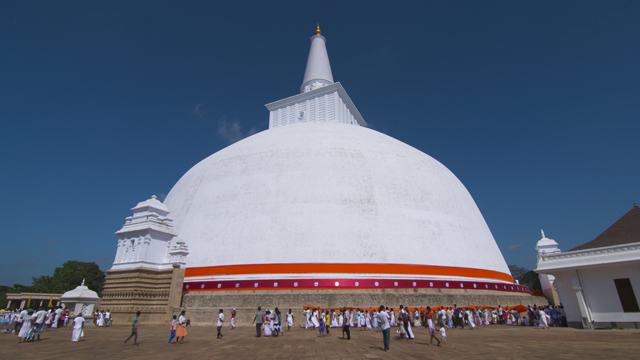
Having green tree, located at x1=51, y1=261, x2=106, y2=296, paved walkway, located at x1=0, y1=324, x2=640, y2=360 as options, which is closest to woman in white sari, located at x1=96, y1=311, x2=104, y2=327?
paved walkway, located at x1=0, y1=324, x2=640, y2=360

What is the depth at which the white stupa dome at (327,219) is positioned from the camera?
41.3 feet

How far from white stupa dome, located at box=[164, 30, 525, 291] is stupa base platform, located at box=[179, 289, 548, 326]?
0.30 meters

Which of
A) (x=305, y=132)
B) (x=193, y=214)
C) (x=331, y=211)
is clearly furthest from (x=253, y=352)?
(x=305, y=132)

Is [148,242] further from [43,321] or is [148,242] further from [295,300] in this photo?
[295,300]

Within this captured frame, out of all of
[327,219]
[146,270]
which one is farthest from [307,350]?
[146,270]

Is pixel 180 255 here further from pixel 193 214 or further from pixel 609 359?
pixel 609 359

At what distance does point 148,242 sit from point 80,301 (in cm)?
355

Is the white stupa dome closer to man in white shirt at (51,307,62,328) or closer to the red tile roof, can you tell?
the red tile roof

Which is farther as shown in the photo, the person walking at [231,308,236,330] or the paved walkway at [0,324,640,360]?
the person walking at [231,308,236,330]

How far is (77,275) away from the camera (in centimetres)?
4197

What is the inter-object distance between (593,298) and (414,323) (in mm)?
6613

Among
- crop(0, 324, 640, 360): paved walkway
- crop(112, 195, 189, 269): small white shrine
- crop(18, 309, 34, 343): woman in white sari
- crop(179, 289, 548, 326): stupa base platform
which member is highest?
crop(112, 195, 189, 269): small white shrine

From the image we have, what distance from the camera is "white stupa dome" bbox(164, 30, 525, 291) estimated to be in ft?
41.3

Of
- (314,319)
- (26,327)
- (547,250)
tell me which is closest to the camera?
(26,327)
